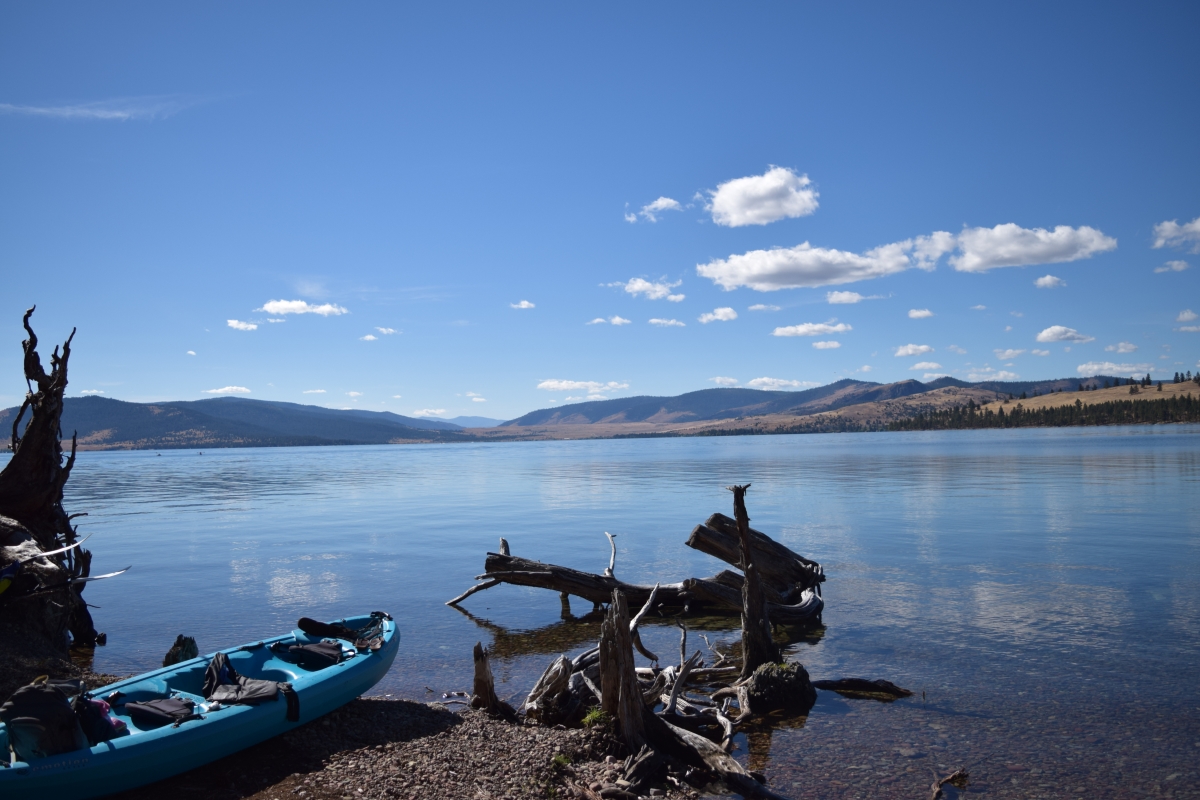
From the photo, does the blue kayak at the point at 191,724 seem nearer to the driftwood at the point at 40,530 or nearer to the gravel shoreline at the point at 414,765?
the gravel shoreline at the point at 414,765

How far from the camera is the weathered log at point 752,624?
13492mm

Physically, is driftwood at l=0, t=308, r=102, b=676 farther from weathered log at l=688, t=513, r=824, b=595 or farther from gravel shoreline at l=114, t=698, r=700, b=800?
weathered log at l=688, t=513, r=824, b=595

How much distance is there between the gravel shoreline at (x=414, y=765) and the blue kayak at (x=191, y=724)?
0.94 feet

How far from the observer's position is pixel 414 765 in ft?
31.5

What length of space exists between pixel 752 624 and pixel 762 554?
553cm

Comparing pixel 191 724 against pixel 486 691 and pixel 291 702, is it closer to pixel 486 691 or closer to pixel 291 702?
pixel 291 702

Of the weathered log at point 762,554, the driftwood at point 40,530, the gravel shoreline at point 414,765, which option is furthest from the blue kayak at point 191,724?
the weathered log at point 762,554

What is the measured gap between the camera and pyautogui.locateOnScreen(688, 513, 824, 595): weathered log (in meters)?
18.8

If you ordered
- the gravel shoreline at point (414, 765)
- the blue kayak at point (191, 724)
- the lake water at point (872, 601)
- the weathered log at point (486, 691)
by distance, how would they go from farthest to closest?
the weathered log at point (486, 691)
the lake water at point (872, 601)
the gravel shoreline at point (414, 765)
the blue kayak at point (191, 724)

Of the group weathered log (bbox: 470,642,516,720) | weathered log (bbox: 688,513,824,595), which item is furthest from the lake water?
weathered log (bbox: 470,642,516,720)

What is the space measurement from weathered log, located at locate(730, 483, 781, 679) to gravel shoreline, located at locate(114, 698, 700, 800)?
4.18m

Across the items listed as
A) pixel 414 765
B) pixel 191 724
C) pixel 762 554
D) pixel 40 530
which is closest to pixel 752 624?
pixel 762 554

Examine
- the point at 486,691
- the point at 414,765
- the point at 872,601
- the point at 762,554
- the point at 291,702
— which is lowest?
the point at 872,601

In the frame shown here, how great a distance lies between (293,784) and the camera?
931 centimetres
